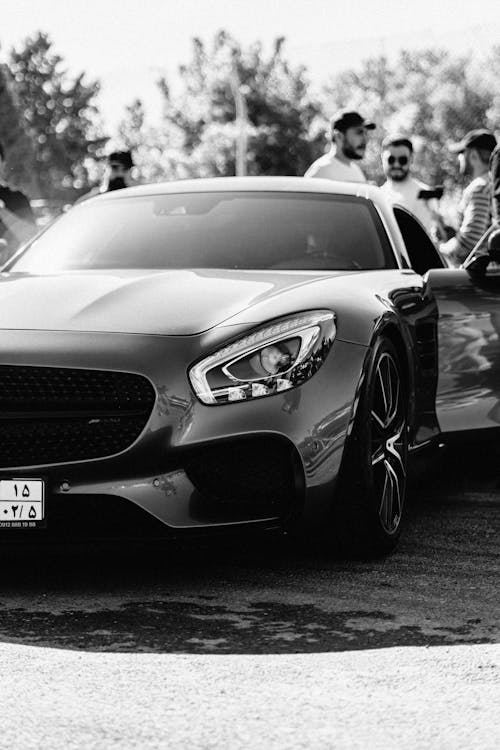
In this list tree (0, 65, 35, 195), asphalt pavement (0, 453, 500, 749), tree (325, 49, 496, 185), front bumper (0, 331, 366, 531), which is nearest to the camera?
asphalt pavement (0, 453, 500, 749)

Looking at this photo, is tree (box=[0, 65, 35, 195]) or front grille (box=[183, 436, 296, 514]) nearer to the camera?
front grille (box=[183, 436, 296, 514])

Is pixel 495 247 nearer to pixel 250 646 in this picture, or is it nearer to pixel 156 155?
pixel 250 646

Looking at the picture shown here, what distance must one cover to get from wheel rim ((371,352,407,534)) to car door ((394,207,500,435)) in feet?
2.47

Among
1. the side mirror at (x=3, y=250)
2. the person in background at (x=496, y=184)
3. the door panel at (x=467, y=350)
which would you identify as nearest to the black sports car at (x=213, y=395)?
the door panel at (x=467, y=350)

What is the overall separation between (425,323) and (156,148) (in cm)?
6931

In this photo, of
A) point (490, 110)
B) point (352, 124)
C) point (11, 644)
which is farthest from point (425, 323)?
point (490, 110)

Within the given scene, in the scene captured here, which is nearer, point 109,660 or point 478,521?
point 109,660

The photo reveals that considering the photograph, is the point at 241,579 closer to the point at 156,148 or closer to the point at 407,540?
the point at 407,540

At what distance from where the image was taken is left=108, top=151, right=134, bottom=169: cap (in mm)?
11273

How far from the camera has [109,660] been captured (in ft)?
12.2

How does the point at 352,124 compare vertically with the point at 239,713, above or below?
above

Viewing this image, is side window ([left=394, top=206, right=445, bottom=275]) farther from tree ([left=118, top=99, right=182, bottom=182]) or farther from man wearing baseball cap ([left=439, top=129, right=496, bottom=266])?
tree ([left=118, top=99, right=182, bottom=182])

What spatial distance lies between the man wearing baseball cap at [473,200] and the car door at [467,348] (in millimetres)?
1836

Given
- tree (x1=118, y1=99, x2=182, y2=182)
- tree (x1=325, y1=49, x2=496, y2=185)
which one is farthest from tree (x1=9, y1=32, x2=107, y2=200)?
tree (x1=325, y1=49, x2=496, y2=185)
